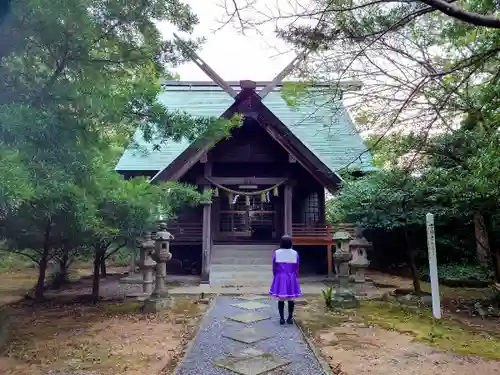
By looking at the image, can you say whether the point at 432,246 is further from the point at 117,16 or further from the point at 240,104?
the point at 240,104

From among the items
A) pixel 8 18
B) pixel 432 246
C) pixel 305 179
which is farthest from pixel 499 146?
pixel 305 179

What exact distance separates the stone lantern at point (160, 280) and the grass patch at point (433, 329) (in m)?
3.61

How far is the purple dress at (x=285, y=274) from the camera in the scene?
5.94 metres

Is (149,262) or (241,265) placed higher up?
(149,262)

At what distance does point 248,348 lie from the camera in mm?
4641

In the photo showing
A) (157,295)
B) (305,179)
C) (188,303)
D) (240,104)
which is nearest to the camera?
(157,295)

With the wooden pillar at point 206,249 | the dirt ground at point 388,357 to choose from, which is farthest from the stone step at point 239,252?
the dirt ground at point 388,357

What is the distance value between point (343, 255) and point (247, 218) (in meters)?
6.87

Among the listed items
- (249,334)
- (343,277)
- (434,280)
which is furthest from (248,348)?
(343,277)

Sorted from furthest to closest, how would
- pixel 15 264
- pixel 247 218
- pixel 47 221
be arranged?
pixel 15 264 < pixel 247 218 < pixel 47 221

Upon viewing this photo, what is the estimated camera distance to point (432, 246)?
5926 millimetres

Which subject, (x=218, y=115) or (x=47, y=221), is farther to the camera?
(x=218, y=115)

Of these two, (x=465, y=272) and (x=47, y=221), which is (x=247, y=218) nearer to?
(x=465, y=272)

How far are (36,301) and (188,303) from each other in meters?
3.43
